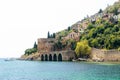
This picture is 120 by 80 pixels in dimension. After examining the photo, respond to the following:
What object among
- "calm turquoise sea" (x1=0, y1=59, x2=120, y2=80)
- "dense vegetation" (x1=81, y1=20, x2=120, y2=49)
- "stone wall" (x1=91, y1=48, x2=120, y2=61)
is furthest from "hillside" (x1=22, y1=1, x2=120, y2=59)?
"calm turquoise sea" (x1=0, y1=59, x2=120, y2=80)

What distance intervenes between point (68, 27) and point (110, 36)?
69.1 meters

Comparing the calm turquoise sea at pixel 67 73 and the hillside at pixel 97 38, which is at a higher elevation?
the hillside at pixel 97 38

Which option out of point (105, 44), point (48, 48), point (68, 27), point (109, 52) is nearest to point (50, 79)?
point (109, 52)

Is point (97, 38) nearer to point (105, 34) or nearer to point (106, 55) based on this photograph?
point (105, 34)

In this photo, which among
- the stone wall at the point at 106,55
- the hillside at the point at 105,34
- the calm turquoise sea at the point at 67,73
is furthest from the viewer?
the hillside at the point at 105,34

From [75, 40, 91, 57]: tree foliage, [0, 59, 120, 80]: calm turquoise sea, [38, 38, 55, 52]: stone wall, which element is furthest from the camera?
[38, 38, 55, 52]: stone wall

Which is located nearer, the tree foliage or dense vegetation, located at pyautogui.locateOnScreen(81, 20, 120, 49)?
dense vegetation, located at pyautogui.locateOnScreen(81, 20, 120, 49)

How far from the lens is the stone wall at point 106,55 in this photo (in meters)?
109

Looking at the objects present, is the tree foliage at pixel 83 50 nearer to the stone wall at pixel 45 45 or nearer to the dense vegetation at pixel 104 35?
the dense vegetation at pixel 104 35

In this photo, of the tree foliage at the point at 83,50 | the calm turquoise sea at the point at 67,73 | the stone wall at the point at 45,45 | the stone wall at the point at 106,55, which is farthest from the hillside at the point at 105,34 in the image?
the calm turquoise sea at the point at 67,73

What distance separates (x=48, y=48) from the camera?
152 metres

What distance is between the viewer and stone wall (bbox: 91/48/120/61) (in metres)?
109

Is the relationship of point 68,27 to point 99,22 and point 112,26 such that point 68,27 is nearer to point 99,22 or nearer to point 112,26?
point 99,22

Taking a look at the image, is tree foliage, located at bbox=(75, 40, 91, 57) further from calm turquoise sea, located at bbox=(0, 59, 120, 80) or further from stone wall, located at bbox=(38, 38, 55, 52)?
calm turquoise sea, located at bbox=(0, 59, 120, 80)
